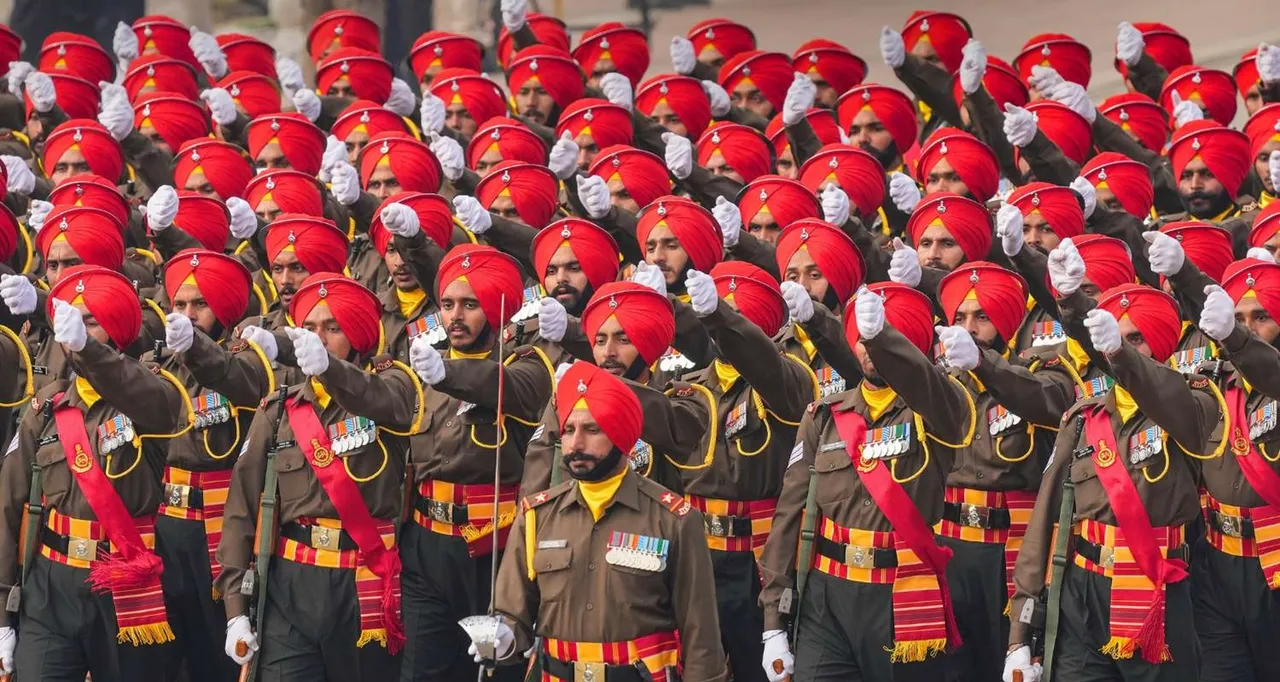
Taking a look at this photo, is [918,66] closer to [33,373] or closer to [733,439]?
[733,439]

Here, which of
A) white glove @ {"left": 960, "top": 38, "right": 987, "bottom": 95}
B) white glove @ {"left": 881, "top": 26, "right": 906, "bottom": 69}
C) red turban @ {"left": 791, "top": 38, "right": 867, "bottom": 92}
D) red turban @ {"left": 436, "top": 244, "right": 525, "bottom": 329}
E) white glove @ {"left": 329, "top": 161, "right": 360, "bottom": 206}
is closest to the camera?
red turban @ {"left": 436, "top": 244, "right": 525, "bottom": 329}

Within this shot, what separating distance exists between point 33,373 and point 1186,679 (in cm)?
485

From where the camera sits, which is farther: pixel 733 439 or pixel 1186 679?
pixel 733 439

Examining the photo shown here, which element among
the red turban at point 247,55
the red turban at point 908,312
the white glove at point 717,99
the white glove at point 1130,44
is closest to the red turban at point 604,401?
the red turban at point 908,312

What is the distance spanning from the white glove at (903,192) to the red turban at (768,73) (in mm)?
2476

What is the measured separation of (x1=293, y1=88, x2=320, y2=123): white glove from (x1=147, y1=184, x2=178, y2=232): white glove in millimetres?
2193

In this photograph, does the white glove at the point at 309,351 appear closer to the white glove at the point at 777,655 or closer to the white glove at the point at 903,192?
the white glove at the point at 777,655

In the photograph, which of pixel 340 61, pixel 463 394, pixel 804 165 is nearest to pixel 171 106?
pixel 340 61

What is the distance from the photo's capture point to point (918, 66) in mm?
13367

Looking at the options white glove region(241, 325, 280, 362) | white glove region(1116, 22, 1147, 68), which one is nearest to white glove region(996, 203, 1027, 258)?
white glove region(241, 325, 280, 362)

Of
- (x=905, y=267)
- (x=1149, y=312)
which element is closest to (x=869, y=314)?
(x=1149, y=312)

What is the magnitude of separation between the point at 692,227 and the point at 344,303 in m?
1.70

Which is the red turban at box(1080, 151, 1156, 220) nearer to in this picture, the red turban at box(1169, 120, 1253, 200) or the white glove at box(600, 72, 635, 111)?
the red turban at box(1169, 120, 1253, 200)

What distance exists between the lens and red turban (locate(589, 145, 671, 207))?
1182cm
